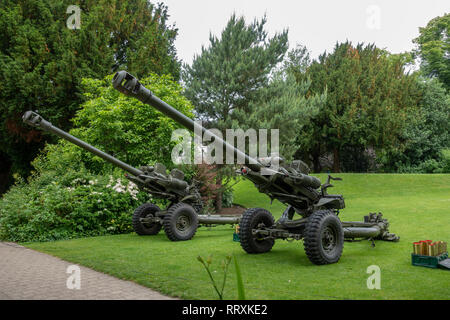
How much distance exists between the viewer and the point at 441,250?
643 cm

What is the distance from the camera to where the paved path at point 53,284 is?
193 inches

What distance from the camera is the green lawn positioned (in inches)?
193

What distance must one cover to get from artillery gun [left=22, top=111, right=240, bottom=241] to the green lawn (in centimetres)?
42

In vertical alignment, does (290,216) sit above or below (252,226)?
above

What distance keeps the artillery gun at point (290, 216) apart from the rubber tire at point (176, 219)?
104 inches

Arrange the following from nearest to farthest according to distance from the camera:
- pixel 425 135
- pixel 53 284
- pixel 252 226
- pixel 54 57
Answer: pixel 53 284 → pixel 252 226 → pixel 54 57 → pixel 425 135

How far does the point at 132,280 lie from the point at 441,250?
5058mm

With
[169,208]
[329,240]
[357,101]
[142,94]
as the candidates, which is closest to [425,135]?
[357,101]

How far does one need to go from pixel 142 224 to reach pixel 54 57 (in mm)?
12777

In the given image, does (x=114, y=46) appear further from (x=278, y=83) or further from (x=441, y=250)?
(x=441, y=250)

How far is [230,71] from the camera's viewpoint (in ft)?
61.5

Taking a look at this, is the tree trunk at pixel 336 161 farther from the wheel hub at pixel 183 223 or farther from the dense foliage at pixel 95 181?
the wheel hub at pixel 183 223

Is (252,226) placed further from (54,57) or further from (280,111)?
(54,57)

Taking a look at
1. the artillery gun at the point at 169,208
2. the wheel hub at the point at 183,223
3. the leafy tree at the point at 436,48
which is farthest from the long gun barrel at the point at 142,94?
the leafy tree at the point at 436,48
